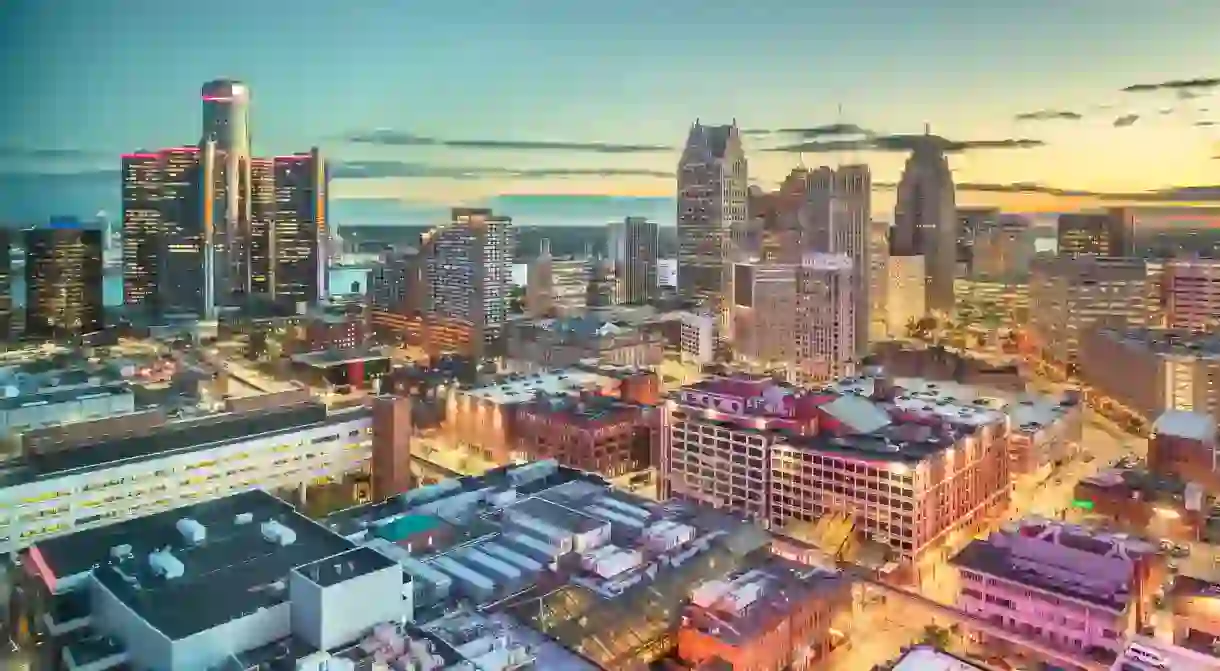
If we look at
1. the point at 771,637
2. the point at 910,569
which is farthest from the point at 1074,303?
the point at 771,637

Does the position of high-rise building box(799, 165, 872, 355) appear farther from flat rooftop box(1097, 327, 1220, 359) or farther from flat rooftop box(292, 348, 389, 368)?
flat rooftop box(292, 348, 389, 368)

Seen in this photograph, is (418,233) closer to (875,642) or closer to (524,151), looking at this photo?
(524,151)

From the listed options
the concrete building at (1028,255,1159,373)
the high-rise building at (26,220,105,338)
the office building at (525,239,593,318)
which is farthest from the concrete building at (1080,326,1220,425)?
the high-rise building at (26,220,105,338)

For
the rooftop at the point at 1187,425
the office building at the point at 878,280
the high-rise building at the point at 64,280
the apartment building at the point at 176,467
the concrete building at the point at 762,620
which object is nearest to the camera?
the concrete building at the point at 762,620

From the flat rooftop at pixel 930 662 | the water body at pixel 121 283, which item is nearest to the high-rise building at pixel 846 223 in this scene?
the water body at pixel 121 283

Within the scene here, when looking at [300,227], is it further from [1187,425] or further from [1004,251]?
[1187,425]

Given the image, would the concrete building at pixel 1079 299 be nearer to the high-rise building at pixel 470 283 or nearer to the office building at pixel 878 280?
the office building at pixel 878 280
